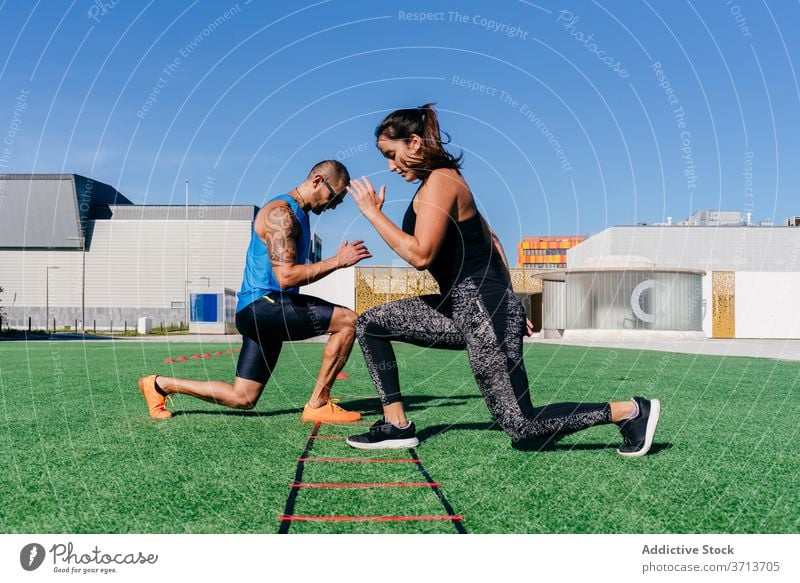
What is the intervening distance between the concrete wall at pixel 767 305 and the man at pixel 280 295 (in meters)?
45.6

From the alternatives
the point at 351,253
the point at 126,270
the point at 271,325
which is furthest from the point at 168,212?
the point at 351,253

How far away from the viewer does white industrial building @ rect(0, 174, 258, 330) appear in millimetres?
71938

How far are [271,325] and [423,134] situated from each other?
2051mm

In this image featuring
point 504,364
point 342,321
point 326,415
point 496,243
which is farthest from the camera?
point 326,415

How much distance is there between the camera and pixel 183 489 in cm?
377

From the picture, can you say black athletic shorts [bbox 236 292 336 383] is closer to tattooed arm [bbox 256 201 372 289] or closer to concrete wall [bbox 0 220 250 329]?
tattooed arm [bbox 256 201 372 289]

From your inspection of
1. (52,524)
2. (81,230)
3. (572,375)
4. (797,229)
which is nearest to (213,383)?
(52,524)

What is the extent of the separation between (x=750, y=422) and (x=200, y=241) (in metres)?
68.9

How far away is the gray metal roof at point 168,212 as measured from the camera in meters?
73.4

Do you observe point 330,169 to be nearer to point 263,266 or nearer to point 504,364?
point 263,266

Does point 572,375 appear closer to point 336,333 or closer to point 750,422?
point 750,422

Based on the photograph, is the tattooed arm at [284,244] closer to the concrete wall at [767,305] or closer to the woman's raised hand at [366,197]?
the woman's raised hand at [366,197]

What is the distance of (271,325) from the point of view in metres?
5.77

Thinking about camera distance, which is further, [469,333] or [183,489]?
[469,333]
